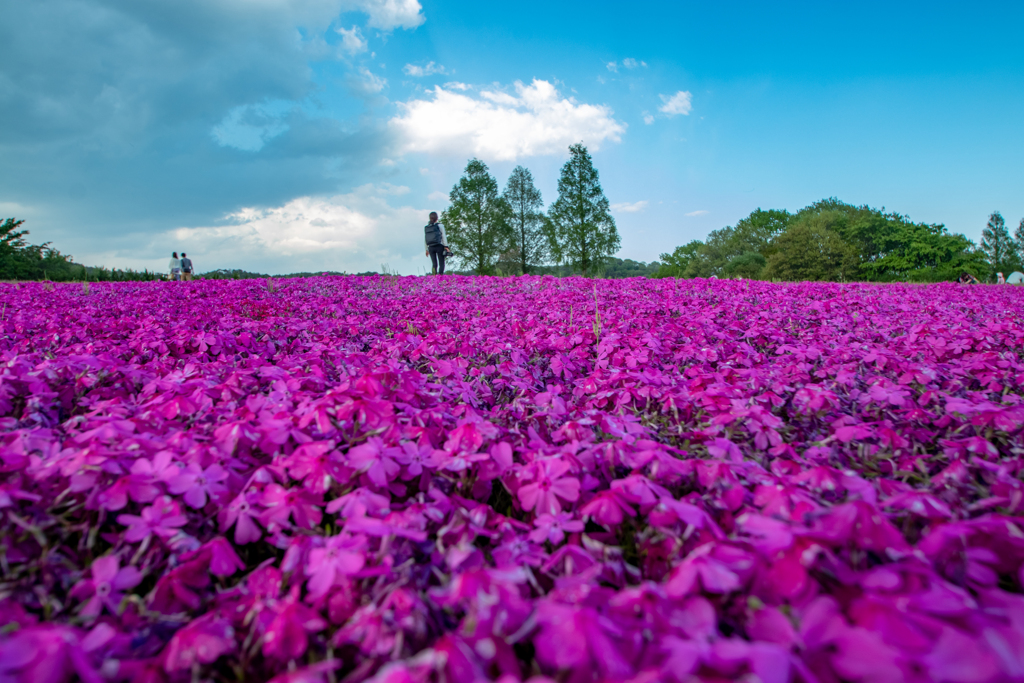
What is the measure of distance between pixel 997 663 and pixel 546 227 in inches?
1596

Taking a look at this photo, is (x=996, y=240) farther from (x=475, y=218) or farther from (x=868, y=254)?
(x=475, y=218)

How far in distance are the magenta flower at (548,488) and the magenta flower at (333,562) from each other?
0.49m

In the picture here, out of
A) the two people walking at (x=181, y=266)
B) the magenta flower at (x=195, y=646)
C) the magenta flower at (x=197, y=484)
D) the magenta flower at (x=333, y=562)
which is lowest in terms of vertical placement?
the magenta flower at (x=195, y=646)

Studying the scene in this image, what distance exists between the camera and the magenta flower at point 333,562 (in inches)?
41.2

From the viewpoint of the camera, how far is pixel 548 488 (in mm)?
1423

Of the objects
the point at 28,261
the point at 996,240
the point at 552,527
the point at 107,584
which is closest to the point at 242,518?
the point at 107,584

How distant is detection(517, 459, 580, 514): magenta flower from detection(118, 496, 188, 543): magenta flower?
0.95 meters

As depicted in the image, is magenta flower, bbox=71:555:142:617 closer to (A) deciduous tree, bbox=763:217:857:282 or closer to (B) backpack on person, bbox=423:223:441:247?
(B) backpack on person, bbox=423:223:441:247

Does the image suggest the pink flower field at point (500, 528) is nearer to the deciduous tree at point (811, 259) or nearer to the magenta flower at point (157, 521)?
the magenta flower at point (157, 521)

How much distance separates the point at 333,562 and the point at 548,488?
63 cm

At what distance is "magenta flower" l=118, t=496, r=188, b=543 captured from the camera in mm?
1211

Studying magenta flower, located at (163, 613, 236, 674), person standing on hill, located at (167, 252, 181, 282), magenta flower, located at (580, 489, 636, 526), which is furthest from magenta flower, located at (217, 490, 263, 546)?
person standing on hill, located at (167, 252, 181, 282)

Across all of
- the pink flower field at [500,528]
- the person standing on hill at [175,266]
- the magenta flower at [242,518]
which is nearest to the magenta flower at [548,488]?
the pink flower field at [500,528]

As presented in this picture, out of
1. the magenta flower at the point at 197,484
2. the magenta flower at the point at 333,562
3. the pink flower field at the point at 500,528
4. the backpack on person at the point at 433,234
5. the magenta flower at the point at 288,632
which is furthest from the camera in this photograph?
the backpack on person at the point at 433,234
